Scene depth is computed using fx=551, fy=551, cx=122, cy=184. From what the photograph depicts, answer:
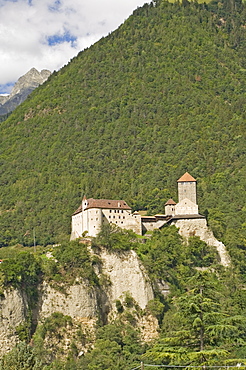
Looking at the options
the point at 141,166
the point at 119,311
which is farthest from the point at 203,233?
the point at 141,166

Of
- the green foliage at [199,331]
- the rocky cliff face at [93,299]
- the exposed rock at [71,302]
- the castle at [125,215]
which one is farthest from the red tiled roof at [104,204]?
the green foliage at [199,331]

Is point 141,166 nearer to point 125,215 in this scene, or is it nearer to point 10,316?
point 125,215

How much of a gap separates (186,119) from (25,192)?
44.9 meters

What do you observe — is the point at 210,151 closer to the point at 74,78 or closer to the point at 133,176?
the point at 133,176

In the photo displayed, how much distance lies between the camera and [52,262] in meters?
68.0

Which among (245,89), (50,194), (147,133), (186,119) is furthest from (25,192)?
(245,89)

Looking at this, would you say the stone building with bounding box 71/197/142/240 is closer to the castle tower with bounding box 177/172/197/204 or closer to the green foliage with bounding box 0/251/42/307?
the castle tower with bounding box 177/172/197/204

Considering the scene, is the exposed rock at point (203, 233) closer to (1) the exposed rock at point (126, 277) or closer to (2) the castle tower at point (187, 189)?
(2) the castle tower at point (187, 189)

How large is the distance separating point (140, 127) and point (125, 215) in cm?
7120

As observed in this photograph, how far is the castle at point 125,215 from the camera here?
253 ft

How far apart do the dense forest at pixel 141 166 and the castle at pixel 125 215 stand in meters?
3.35

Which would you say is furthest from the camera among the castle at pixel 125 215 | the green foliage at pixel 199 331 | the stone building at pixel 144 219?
the stone building at pixel 144 219

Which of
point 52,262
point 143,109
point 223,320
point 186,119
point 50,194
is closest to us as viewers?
point 223,320

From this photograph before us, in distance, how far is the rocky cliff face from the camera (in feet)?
198
